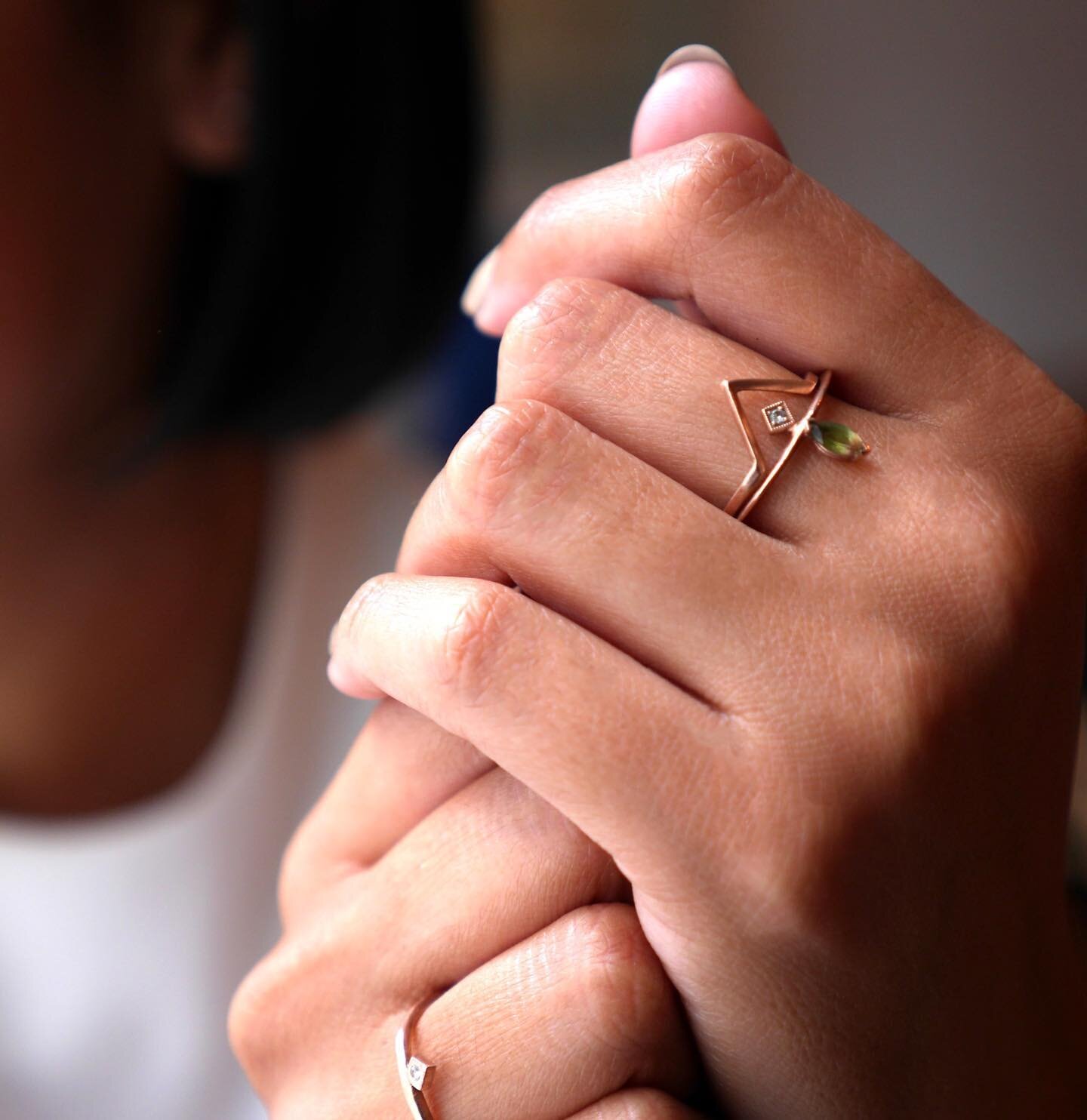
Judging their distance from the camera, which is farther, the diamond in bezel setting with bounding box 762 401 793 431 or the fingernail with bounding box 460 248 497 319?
the fingernail with bounding box 460 248 497 319

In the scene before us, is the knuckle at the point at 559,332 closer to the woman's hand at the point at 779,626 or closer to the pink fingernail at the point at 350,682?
the woman's hand at the point at 779,626

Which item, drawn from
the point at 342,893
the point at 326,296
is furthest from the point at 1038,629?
the point at 326,296

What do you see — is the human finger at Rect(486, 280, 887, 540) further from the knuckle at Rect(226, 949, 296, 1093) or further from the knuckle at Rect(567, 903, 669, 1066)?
the knuckle at Rect(226, 949, 296, 1093)

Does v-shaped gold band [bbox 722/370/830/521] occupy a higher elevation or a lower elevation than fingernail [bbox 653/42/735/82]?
lower

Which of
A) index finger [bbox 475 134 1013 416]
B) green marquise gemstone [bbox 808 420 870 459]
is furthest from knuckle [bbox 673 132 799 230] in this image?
green marquise gemstone [bbox 808 420 870 459]

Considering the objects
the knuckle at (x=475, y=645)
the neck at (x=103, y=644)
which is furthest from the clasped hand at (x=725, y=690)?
the neck at (x=103, y=644)

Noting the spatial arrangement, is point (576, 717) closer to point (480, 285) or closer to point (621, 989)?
point (621, 989)
